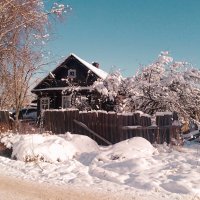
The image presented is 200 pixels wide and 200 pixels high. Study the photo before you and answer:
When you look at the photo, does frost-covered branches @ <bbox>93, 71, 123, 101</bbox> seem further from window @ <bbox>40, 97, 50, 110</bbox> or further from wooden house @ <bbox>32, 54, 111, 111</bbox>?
window @ <bbox>40, 97, 50, 110</bbox>

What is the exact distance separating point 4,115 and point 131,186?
15.7m

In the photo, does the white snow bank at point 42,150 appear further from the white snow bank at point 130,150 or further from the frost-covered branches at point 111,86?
the frost-covered branches at point 111,86

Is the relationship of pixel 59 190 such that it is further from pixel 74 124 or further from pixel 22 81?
pixel 22 81

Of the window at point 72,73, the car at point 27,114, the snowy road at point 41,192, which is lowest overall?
the snowy road at point 41,192

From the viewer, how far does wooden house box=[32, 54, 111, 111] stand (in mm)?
32147

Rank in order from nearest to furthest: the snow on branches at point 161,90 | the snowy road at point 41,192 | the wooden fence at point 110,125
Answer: the snowy road at point 41,192, the wooden fence at point 110,125, the snow on branches at point 161,90

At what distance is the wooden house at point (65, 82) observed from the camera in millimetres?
32147

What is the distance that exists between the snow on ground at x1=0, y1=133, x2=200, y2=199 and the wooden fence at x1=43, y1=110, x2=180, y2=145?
0.91 m

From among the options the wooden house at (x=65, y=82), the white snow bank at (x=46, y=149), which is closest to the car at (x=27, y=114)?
the wooden house at (x=65, y=82)

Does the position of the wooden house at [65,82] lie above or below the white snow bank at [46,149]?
above

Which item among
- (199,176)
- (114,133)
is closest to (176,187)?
(199,176)

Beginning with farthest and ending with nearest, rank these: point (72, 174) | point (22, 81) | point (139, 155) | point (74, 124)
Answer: point (22, 81) → point (74, 124) → point (139, 155) → point (72, 174)

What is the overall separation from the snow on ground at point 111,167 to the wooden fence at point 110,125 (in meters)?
0.91

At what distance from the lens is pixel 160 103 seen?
18094mm
